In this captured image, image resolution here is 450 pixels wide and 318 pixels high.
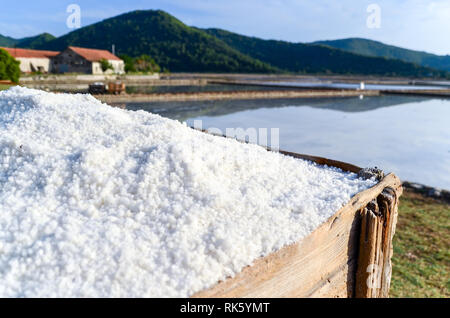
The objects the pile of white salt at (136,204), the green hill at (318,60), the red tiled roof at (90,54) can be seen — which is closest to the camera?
the pile of white salt at (136,204)

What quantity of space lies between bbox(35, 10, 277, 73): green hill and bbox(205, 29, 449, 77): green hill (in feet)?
46.7

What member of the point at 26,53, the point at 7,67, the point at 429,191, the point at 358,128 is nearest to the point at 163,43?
the point at 26,53

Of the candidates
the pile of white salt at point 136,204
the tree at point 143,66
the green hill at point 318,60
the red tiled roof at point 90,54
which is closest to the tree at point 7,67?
the pile of white salt at point 136,204

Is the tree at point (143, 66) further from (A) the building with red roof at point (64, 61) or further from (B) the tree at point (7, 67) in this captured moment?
(B) the tree at point (7, 67)

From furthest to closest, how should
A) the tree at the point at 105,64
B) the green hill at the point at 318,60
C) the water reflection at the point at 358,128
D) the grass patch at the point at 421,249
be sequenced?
the green hill at the point at 318,60 → the tree at the point at 105,64 → the water reflection at the point at 358,128 → the grass patch at the point at 421,249

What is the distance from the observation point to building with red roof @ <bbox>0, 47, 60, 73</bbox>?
31609 mm

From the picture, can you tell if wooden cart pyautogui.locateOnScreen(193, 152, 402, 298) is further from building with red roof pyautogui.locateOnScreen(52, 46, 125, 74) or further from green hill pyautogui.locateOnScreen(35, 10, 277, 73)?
green hill pyautogui.locateOnScreen(35, 10, 277, 73)

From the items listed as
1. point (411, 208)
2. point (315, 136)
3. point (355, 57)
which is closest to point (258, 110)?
point (315, 136)

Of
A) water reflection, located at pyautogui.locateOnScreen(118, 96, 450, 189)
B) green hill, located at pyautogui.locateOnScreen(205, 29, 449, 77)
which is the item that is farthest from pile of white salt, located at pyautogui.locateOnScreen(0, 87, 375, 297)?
green hill, located at pyautogui.locateOnScreen(205, 29, 449, 77)

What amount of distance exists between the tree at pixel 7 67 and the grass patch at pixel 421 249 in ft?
52.3

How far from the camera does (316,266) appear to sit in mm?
Result: 1328

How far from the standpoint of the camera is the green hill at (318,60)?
60.3 meters

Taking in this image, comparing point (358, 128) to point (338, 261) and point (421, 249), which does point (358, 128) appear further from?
point (338, 261)
